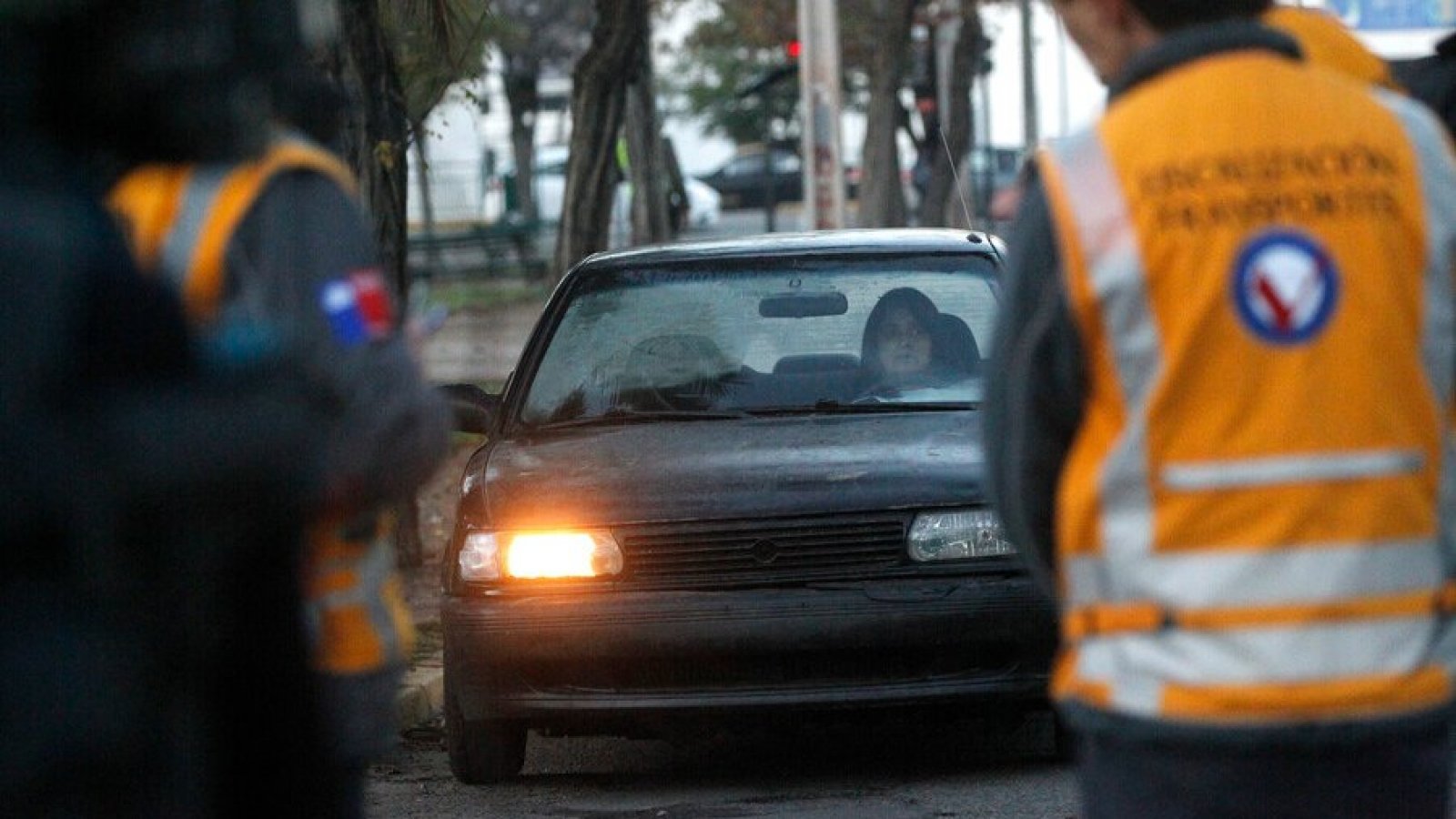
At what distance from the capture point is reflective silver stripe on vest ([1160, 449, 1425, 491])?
251 cm

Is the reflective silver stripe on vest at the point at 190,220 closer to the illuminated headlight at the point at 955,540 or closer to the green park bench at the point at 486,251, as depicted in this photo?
the illuminated headlight at the point at 955,540

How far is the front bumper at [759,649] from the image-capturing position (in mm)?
6566

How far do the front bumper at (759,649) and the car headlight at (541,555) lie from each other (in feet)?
0.23

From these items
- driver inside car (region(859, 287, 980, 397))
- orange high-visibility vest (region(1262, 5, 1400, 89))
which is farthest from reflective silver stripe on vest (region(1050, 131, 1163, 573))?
driver inside car (region(859, 287, 980, 397))

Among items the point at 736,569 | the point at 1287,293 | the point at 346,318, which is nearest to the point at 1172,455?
the point at 1287,293

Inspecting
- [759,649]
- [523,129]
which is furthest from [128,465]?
[523,129]

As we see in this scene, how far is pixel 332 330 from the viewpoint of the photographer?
2.48 m

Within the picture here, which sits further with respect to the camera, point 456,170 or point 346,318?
point 456,170

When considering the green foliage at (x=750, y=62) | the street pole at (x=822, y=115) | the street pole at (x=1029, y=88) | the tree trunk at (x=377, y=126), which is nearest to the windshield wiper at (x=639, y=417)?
the tree trunk at (x=377, y=126)

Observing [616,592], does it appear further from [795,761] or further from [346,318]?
[346,318]

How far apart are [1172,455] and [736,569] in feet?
13.6

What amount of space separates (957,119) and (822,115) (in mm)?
8896

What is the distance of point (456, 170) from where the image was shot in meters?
48.8

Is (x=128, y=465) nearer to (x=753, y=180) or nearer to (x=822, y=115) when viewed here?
(x=822, y=115)
